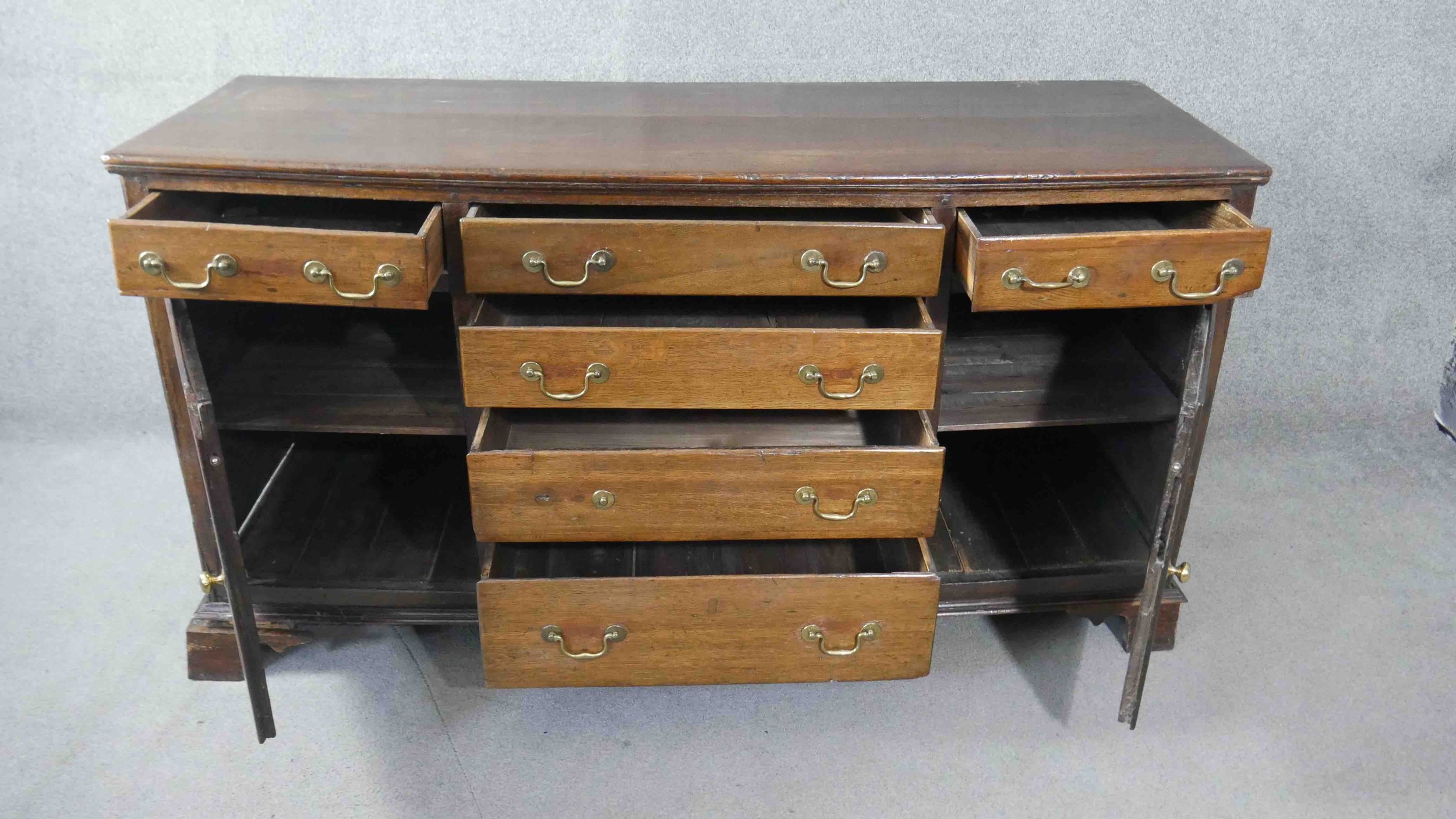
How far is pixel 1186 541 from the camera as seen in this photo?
7.57ft

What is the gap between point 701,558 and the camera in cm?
186

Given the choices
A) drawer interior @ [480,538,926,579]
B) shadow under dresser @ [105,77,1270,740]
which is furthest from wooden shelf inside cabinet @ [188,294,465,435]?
drawer interior @ [480,538,926,579]

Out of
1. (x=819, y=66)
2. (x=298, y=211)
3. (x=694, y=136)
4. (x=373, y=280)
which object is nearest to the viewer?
(x=373, y=280)

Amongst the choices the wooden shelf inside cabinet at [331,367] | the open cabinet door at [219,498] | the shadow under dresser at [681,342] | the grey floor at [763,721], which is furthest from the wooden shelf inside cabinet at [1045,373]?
the open cabinet door at [219,498]

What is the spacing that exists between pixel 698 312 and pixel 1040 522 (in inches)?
29.1

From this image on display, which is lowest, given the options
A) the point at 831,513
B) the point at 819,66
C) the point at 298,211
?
the point at 831,513

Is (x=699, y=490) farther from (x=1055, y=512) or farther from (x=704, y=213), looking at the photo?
(x=1055, y=512)

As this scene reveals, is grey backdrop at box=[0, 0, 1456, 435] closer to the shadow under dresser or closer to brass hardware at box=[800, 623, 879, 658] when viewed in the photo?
the shadow under dresser

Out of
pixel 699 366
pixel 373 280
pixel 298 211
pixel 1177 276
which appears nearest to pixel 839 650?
pixel 699 366

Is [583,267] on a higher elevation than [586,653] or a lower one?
higher

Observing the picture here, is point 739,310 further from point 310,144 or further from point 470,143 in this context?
point 310,144

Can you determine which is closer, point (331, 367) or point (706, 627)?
point (706, 627)

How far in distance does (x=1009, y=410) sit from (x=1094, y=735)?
52 centimetres

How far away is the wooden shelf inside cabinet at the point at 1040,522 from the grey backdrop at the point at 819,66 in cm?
68
